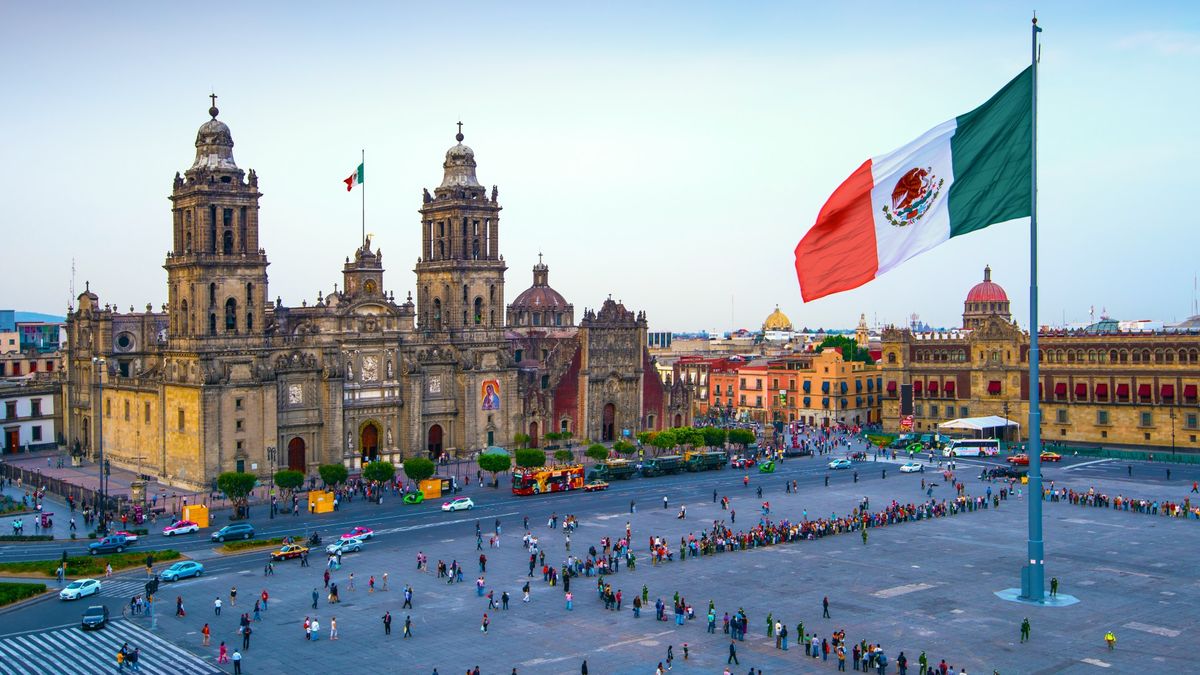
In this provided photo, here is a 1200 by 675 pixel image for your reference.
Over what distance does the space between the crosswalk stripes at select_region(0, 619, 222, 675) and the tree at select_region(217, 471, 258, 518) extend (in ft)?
77.7

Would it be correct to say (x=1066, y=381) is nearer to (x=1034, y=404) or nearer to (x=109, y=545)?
(x=1034, y=404)

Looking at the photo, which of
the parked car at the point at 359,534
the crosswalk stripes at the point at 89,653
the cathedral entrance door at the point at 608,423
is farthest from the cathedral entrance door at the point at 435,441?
the crosswalk stripes at the point at 89,653

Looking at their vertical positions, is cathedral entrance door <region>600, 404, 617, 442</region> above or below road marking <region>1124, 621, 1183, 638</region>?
above

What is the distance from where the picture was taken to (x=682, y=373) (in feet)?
502

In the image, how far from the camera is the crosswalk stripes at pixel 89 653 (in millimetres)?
42094

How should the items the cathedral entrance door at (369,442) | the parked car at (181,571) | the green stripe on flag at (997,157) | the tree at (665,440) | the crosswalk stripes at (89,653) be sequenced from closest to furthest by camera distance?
the green stripe on flag at (997,157), the crosswalk stripes at (89,653), the parked car at (181,571), the cathedral entrance door at (369,442), the tree at (665,440)

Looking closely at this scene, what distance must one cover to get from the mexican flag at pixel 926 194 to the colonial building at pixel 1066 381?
7653 centimetres

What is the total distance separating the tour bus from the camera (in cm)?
10459

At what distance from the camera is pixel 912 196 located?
34.0 m

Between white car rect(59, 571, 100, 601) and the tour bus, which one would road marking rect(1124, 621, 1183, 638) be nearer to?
white car rect(59, 571, 100, 601)

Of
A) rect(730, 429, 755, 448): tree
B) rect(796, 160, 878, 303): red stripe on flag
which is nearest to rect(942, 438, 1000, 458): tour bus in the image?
rect(730, 429, 755, 448): tree

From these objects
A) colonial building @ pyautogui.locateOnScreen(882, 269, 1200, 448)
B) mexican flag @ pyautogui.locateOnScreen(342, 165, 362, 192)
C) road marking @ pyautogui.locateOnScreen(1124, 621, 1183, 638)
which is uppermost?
mexican flag @ pyautogui.locateOnScreen(342, 165, 362, 192)

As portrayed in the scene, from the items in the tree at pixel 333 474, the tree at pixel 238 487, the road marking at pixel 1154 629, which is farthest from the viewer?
the tree at pixel 333 474

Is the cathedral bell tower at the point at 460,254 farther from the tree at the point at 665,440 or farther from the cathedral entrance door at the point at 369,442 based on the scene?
the tree at the point at 665,440
